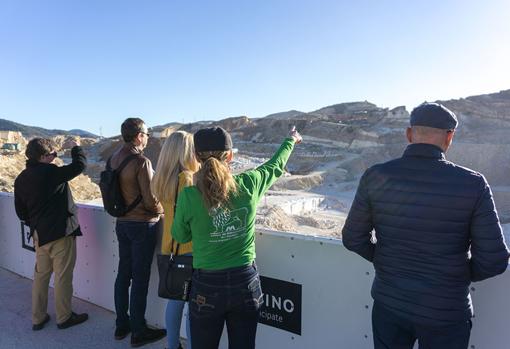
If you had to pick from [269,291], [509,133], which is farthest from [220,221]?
[509,133]

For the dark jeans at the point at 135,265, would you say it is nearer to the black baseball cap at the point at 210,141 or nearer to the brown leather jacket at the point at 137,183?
the brown leather jacket at the point at 137,183

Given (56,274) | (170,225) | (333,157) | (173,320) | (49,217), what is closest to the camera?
(170,225)

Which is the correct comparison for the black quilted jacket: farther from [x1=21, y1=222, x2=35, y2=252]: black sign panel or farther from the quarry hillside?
the quarry hillside

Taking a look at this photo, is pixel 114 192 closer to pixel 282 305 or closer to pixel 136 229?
pixel 136 229

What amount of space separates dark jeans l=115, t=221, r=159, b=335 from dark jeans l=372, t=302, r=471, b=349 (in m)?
1.93

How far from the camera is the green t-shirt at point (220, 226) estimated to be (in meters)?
2.01

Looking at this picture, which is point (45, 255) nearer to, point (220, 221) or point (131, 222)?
point (131, 222)

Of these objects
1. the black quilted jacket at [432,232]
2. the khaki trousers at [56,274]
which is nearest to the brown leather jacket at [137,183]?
the khaki trousers at [56,274]

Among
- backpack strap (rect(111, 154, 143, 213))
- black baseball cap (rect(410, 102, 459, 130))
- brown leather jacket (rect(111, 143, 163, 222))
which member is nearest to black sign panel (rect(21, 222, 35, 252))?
brown leather jacket (rect(111, 143, 163, 222))

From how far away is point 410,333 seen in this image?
1.80 m

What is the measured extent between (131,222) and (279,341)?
1.44 metres

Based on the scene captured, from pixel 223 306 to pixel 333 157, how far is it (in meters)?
35.1

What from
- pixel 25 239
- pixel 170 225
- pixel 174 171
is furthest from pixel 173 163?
pixel 25 239

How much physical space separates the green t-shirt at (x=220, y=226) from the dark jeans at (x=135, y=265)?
1.14m
